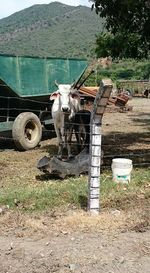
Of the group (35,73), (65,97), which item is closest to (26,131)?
(35,73)

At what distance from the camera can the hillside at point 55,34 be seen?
112m

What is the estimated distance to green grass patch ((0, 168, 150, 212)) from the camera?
21.2 ft

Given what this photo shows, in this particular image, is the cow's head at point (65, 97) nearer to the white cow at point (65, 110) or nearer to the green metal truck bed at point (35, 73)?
the white cow at point (65, 110)

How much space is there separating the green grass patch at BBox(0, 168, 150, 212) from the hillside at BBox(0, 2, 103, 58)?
280 feet

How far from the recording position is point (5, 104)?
13.1m

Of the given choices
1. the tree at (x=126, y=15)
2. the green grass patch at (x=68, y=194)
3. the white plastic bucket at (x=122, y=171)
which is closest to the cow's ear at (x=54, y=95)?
the tree at (x=126, y=15)

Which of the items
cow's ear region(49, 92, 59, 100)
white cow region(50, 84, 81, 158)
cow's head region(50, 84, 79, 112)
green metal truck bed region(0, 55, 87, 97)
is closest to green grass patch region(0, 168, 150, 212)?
cow's head region(50, 84, 79, 112)

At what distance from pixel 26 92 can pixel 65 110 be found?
2824 millimetres

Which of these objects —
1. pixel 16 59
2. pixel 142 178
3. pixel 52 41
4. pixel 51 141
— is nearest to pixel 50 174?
pixel 142 178

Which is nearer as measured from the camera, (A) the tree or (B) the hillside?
(A) the tree

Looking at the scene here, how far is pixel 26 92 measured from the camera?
12484 mm

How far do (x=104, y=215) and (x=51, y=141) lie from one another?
799 cm

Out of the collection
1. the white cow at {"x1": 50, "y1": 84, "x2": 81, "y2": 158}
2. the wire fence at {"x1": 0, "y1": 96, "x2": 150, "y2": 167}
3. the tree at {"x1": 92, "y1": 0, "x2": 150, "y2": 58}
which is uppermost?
the tree at {"x1": 92, "y1": 0, "x2": 150, "y2": 58}

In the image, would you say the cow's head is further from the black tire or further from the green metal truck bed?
the green metal truck bed
